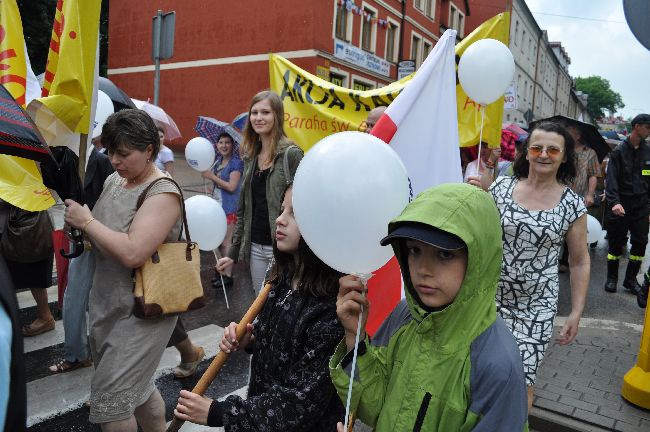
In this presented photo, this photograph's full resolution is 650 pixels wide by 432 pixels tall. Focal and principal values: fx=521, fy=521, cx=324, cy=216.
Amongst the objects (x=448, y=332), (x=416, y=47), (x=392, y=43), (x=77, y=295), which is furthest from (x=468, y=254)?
(x=416, y=47)

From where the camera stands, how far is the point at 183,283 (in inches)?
101

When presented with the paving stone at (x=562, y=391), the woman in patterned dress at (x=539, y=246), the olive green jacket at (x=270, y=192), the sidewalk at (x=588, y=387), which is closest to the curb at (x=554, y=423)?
the sidewalk at (x=588, y=387)

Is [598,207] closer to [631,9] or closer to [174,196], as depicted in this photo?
[631,9]

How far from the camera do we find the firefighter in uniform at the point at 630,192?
642 cm

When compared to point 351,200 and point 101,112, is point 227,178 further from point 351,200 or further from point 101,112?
point 351,200

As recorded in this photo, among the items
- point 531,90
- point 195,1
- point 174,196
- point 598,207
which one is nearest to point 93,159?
point 174,196

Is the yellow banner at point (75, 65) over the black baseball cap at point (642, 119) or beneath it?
beneath

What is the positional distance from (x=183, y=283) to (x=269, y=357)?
0.85m

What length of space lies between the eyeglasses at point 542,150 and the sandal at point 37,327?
13.7 feet

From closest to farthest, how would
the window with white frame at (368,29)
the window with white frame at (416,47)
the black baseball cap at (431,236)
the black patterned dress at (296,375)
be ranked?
the black baseball cap at (431,236)
the black patterned dress at (296,375)
the window with white frame at (368,29)
the window with white frame at (416,47)

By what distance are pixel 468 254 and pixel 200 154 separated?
6.19m

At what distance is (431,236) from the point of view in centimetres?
137

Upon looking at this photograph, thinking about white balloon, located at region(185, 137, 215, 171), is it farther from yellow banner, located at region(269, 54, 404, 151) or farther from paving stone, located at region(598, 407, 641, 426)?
paving stone, located at region(598, 407, 641, 426)

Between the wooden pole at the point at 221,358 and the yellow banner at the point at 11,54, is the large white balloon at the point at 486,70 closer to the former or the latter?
the wooden pole at the point at 221,358
